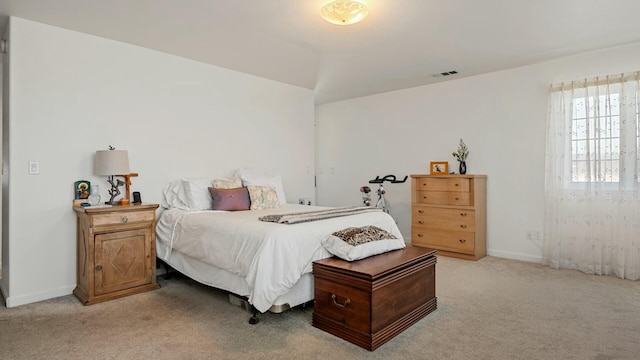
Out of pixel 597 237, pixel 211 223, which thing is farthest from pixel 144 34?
pixel 597 237

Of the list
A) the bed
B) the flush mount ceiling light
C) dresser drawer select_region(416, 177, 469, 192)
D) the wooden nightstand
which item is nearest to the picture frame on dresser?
dresser drawer select_region(416, 177, 469, 192)

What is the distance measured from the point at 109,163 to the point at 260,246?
175 cm

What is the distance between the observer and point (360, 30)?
3.52 m

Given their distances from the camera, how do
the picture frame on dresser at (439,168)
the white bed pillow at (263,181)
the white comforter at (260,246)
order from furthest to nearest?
the picture frame on dresser at (439,168)
the white bed pillow at (263,181)
the white comforter at (260,246)

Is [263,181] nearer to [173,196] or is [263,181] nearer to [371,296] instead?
[173,196]

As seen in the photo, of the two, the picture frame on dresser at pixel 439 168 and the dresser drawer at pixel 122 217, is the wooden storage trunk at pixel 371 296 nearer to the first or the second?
the dresser drawer at pixel 122 217

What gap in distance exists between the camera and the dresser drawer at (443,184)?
4.66m

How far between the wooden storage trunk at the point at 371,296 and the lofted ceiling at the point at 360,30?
6.66ft

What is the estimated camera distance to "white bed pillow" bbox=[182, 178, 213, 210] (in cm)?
380

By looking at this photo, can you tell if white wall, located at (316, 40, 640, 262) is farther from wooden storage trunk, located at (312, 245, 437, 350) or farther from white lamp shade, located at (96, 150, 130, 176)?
white lamp shade, located at (96, 150, 130, 176)

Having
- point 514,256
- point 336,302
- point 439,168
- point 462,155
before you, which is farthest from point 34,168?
point 514,256

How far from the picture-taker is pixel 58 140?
10.8 feet

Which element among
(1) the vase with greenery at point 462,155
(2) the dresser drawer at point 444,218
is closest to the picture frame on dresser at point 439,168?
(1) the vase with greenery at point 462,155

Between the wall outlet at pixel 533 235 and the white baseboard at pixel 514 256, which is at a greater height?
the wall outlet at pixel 533 235
